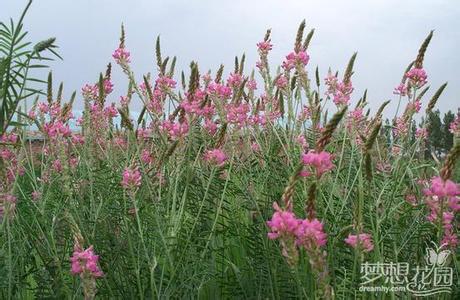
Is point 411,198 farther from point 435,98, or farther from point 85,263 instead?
point 85,263

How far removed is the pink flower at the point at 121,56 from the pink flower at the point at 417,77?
122 cm

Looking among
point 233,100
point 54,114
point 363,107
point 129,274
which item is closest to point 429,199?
point 129,274

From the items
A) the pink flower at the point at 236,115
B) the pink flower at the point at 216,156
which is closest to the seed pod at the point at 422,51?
the pink flower at the point at 236,115

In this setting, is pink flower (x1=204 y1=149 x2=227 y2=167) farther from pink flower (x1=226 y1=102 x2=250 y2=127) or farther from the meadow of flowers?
pink flower (x1=226 y1=102 x2=250 y2=127)

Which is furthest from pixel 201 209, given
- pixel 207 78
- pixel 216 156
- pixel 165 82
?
pixel 207 78

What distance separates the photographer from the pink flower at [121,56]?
2555mm

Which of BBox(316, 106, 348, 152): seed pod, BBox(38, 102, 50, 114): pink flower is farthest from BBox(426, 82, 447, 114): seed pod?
BBox(38, 102, 50, 114): pink flower

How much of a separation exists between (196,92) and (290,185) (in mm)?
1043

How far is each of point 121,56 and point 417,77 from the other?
1.28 m

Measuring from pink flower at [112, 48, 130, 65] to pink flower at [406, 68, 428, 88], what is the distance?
122 centimetres

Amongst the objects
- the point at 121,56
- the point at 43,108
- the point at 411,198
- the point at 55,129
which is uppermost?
the point at 121,56

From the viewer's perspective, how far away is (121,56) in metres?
2.57

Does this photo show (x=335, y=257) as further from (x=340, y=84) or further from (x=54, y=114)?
(x=54, y=114)

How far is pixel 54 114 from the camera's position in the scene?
2.62 m
